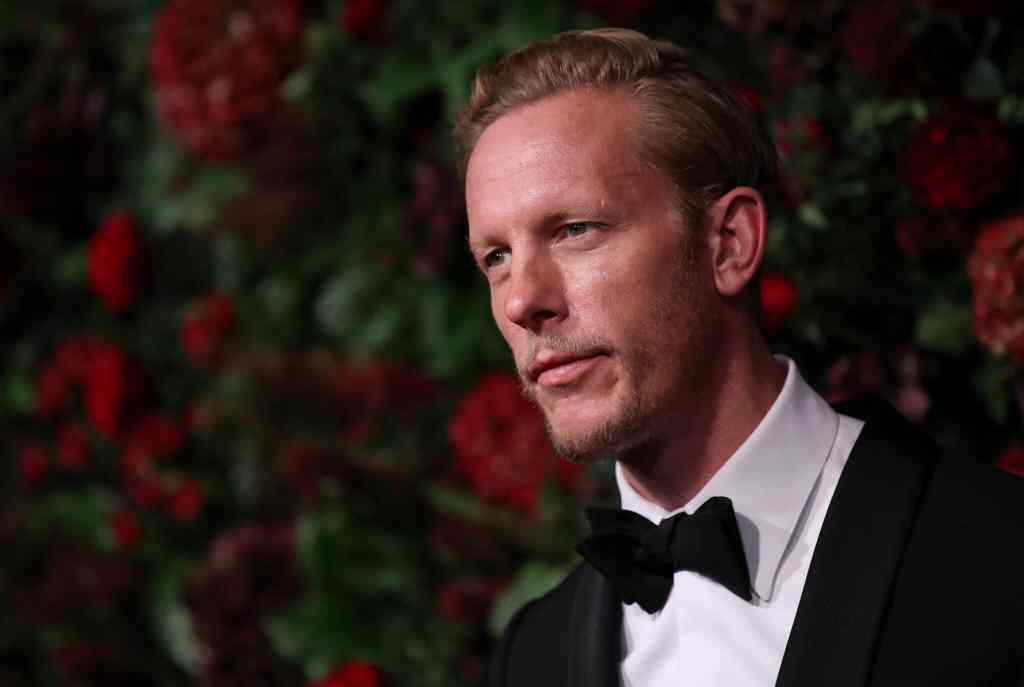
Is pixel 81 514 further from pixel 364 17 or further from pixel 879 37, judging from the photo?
pixel 879 37

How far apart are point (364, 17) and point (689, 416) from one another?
1.06 meters

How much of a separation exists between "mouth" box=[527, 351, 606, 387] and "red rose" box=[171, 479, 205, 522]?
1294 mm

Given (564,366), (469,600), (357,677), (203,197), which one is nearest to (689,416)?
(564,366)

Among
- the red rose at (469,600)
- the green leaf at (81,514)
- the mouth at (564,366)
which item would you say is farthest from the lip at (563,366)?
the green leaf at (81,514)

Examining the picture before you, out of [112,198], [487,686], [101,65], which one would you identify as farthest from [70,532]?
[487,686]

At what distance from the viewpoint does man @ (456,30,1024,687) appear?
3.80ft

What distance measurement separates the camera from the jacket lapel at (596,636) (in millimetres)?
1299

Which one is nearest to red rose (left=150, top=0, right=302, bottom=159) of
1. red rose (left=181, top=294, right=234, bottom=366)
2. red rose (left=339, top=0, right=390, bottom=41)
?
red rose (left=339, top=0, right=390, bottom=41)

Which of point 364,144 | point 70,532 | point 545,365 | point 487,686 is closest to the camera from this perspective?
point 545,365

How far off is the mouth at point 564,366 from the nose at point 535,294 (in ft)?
0.10

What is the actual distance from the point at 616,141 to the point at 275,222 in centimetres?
122

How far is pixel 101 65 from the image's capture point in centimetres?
275

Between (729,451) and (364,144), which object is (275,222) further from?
(729,451)

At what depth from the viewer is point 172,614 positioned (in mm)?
2391
